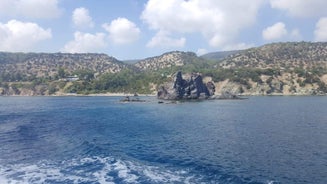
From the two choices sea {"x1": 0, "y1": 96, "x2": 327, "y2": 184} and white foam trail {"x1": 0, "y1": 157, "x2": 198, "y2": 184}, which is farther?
sea {"x1": 0, "y1": 96, "x2": 327, "y2": 184}

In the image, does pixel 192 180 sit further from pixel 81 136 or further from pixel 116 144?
pixel 81 136

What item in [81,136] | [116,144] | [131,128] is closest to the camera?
[116,144]

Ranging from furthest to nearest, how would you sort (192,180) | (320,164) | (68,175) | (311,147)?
1. (311,147)
2. (320,164)
3. (68,175)
4. (192,180)

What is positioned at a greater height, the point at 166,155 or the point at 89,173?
the point at 166,155

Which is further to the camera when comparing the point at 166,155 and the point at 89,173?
the point at 166,155

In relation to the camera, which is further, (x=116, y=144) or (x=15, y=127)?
(x=15, y=127)

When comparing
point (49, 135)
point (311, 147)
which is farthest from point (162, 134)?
point (311, 147)

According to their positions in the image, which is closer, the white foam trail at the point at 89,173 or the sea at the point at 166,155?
the white foam trail at the point at 89,173

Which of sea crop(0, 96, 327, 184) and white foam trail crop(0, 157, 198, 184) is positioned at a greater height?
sea crop(0, 96, 327, 184)

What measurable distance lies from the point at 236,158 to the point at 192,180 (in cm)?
1255

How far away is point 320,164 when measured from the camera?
48.2m

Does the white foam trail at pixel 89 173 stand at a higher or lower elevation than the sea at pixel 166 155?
lower

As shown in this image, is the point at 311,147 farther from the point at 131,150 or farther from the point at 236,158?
the point at 131,150

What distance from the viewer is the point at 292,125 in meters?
90.8
